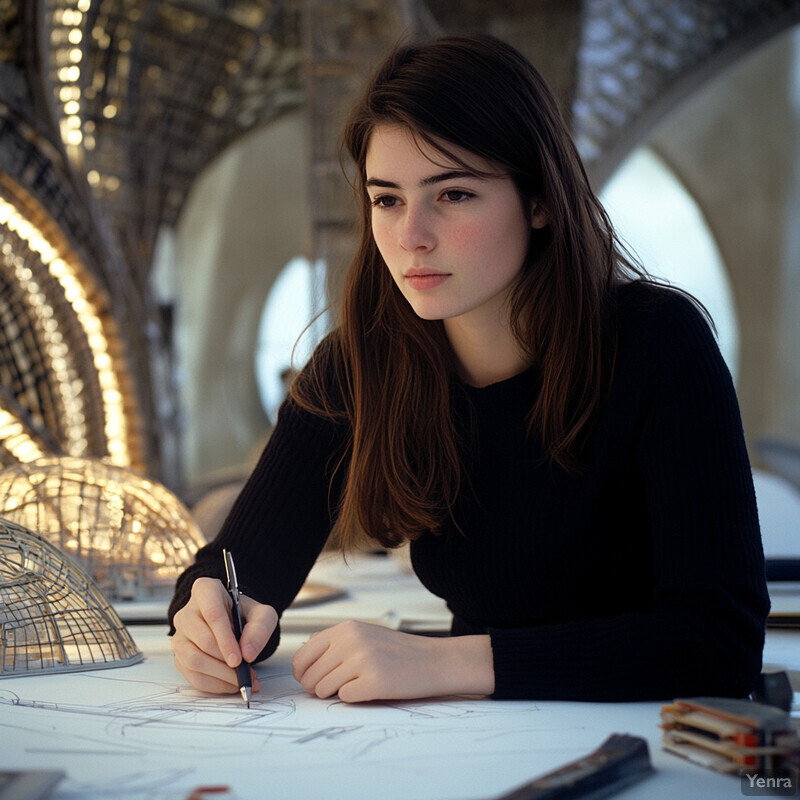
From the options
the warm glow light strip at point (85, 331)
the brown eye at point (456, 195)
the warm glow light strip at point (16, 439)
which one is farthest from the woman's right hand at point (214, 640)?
the warm glow light strip at point (85, 331)

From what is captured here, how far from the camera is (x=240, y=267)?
32.4ft

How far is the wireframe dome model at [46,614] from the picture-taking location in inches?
42.1

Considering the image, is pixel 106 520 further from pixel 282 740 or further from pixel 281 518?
pixel 282 740

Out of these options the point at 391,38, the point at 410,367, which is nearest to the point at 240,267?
the point at 391,38

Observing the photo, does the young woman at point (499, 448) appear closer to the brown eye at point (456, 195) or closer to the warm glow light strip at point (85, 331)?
the brown eye at point (456, 195)

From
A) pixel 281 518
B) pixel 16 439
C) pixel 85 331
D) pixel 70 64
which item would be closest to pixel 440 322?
pixel 281 518

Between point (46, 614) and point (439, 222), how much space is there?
0.60 meters

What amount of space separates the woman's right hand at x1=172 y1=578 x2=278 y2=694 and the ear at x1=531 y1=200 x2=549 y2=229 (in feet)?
1.79

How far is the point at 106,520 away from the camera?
1.55 meters

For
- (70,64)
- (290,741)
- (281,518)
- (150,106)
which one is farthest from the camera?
(150,106)

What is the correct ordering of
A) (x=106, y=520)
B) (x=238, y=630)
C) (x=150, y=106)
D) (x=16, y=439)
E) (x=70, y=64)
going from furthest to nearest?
1. (x=150, y=106)
2. (x=70, y=64)
3. (x=16, y=439)
4. (x=106, y=520)
5. (x=238, y=630)

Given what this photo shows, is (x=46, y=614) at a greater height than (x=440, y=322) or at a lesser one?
lesser

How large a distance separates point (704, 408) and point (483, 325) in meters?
0.32

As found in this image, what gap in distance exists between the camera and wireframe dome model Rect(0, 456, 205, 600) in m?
1.52
